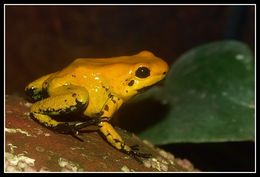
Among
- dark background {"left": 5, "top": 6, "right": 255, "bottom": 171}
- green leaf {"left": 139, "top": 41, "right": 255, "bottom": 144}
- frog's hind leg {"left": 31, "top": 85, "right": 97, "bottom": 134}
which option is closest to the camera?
frog's hind leg {"left": 31, "top": 85, "right": 97, "bottom": 134}

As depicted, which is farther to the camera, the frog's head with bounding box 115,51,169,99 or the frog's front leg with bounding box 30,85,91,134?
the frog's head with bounding box 115,51,169,99

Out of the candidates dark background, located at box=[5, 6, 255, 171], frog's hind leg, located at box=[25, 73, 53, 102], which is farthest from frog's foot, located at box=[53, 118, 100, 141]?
dark background, located at box=[5, 6, 255, 171]

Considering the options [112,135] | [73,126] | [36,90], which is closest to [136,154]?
[112,135]

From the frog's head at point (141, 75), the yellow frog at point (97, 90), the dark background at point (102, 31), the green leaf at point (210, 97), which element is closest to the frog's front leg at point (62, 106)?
the yellow frog at point (97, 90)

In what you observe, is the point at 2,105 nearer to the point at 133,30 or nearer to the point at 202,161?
the point at 202,161

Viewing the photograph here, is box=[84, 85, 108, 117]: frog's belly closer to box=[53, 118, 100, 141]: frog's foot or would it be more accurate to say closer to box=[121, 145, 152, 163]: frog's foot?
box=[53, 118, 100, 141]: frog's foot

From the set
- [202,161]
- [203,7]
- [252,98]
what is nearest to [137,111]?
[202,161]
